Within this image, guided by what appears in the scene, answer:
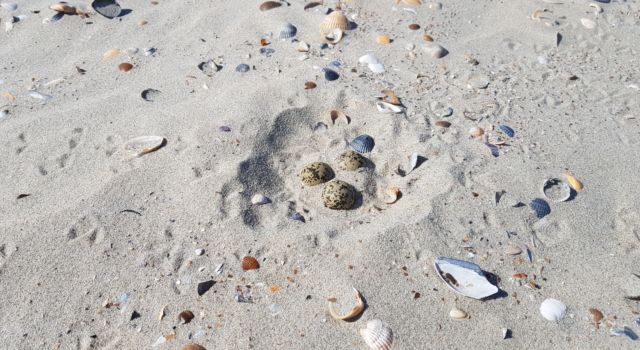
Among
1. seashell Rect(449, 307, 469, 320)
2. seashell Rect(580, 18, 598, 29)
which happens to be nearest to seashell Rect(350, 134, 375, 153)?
seashell Rect(449, 307, 469, 320)

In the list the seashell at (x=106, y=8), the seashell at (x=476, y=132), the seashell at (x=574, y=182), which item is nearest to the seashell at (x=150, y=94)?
the seashell at (x=106, y=8)

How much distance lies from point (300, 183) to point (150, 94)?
48.0 inches

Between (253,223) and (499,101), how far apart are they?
171cm

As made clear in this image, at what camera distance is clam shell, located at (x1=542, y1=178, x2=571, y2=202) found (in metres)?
2.66

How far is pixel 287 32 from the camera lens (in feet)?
12.5

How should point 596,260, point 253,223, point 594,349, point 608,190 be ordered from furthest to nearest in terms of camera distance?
point 608,190 → point 253,223 → point 596,260 → point 594,349

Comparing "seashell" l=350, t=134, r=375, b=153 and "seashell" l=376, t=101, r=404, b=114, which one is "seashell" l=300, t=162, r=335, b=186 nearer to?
"seashell" l=350, t=134, r=375, b=153

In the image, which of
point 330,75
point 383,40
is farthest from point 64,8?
point 383,40

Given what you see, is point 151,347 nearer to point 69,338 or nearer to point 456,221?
point 69,338

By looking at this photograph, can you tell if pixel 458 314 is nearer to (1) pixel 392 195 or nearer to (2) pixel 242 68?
(1) pixel 392 195

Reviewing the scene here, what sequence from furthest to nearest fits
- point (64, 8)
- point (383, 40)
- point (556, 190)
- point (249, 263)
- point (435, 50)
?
1. point (64, 8)
2. point (383, 40)
3. point (435, 50)
4. point (556, 190)
5. point (249, 263)

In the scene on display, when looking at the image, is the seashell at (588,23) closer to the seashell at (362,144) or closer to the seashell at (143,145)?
the seashell at (362,144)

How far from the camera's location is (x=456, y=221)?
251cm

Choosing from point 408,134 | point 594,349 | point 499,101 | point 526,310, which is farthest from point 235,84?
point 594,349
